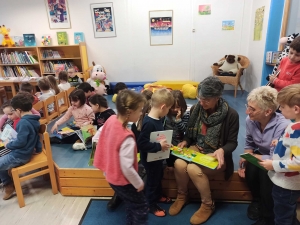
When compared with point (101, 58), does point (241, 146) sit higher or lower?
lower

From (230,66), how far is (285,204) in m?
4.03

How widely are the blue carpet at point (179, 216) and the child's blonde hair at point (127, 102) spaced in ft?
2.96

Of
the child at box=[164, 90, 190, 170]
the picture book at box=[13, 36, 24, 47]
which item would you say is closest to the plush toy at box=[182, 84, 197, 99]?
the child at box=[164, 90, 190, 170]

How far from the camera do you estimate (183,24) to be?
207 inches

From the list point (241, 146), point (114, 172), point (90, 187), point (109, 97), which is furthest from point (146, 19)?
point (114, 172)

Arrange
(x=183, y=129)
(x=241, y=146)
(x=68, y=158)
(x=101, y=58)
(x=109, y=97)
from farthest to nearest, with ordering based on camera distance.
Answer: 1. (x=101, y=58)
2. (x=109, y=97)
3. (x=241, y=146)
4. (x=68, y=158)
5. (x=183, y=129)

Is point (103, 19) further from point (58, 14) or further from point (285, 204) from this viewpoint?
point (285, 204)

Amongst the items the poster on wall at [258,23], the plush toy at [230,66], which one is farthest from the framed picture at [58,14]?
the poster on wall at [258,23]

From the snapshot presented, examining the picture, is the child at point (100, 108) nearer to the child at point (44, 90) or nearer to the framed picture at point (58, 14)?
the child at point (44, 90)

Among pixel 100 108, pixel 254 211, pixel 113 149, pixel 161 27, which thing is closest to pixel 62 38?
pixel 161 27

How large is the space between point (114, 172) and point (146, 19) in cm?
477

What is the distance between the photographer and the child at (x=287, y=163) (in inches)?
43.8

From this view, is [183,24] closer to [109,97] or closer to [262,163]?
[109,97]

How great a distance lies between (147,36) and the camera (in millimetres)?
5414
